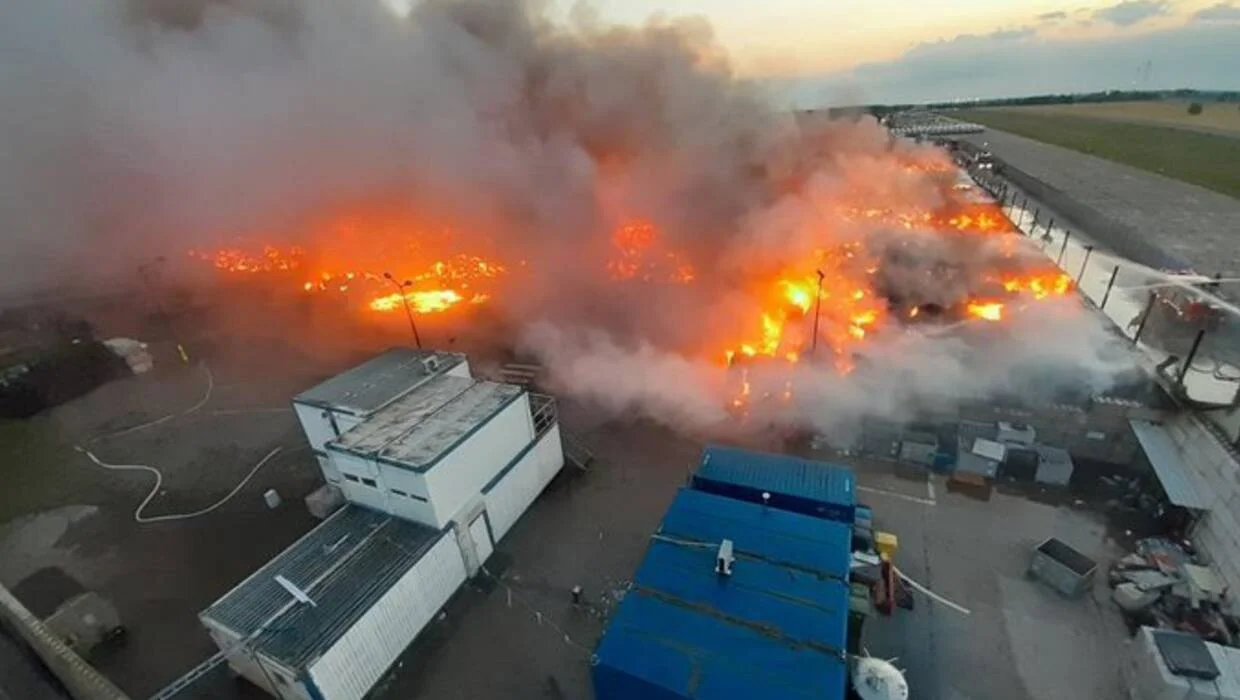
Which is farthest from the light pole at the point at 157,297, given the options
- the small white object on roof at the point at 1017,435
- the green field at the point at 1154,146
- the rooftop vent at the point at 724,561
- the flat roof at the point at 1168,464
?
the green field at the point at 1154,146

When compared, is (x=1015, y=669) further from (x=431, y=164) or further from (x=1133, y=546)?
(x=431, y=164)

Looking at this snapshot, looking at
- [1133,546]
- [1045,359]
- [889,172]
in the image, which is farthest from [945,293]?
[1133,546]

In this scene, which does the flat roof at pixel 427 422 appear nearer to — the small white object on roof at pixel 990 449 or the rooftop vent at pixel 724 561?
the rooftop vent at pixel 724 561

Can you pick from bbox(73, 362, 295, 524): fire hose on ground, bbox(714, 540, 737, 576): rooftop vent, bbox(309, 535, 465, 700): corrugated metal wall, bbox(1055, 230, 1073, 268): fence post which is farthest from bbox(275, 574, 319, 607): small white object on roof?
bbox(1055, 230, 1073, 268): fence post

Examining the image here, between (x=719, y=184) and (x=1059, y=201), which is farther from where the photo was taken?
(x=1059, y=201)

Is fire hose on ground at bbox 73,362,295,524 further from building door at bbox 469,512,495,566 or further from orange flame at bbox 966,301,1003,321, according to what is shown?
orange flame at bbox 966,301,1003,321

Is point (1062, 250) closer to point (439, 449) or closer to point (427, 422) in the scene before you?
point (427, 422)

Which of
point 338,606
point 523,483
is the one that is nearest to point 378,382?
point 523,483
